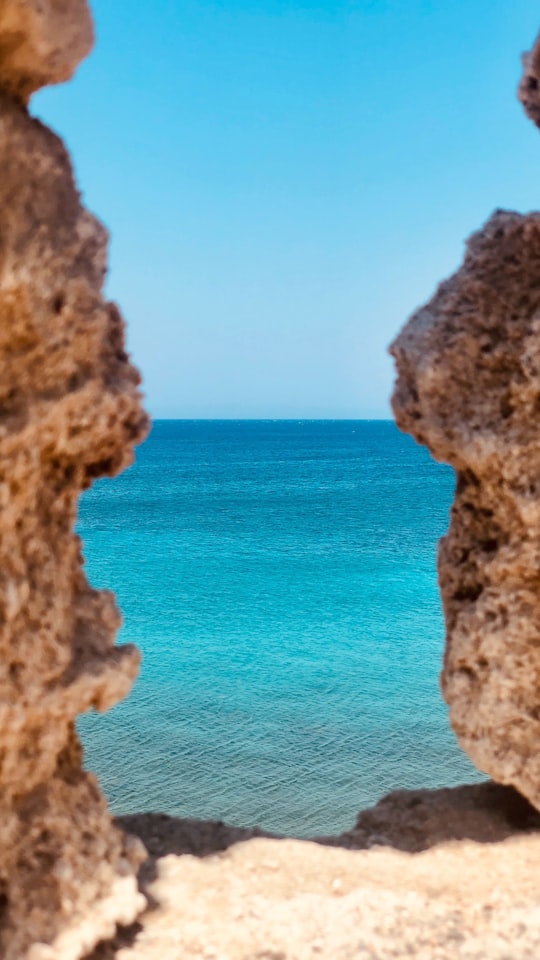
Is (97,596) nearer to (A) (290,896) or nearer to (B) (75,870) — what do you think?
(B) (75,870)

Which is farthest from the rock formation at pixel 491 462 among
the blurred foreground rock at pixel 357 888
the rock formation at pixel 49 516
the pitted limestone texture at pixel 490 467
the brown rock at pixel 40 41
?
the brown rock at pixel 40 41

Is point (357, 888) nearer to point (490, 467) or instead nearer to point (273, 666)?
point (490, 467)

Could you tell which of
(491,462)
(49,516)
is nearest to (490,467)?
(491,462)

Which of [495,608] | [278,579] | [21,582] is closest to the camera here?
[21,582]

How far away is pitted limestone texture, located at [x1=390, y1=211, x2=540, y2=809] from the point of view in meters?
4.59

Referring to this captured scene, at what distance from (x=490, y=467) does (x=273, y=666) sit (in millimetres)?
10921

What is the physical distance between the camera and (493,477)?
4691mm

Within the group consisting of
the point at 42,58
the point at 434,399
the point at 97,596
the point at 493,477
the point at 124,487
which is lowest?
the point at 124,487

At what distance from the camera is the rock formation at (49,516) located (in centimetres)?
364

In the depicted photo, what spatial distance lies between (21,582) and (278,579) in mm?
19984

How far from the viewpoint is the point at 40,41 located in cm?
369

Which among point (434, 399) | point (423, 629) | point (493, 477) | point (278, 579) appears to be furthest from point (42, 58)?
point (278, 579)

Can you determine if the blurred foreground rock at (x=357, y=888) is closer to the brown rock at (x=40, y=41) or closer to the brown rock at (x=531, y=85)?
the brown rock at (x=40, y=41)

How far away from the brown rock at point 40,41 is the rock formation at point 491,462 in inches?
91.2
